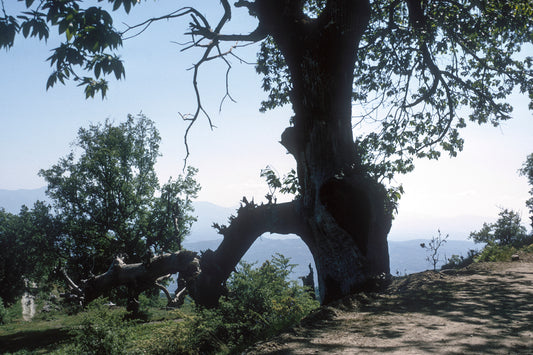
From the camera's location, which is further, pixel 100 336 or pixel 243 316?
pixel 243 316

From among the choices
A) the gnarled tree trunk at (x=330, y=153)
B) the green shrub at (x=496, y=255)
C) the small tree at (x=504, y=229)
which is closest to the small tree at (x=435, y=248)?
the green shrub at (x=496, y=255)

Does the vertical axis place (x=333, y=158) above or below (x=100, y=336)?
above

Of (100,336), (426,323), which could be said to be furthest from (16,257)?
(426,323)

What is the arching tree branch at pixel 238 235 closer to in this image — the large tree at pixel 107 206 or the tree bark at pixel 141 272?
the tree bark at pixel 141 272

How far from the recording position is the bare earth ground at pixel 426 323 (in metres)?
3.17

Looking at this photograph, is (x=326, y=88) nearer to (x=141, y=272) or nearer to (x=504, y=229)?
(x=141, y=272)

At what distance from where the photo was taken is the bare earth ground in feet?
10.4

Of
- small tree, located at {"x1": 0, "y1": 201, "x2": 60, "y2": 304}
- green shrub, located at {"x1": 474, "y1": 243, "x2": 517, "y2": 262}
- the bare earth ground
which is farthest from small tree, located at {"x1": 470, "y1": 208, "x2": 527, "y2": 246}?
small tree, located at {"x1": 0, "y1": 201, "x2": 60, "y2": 304}

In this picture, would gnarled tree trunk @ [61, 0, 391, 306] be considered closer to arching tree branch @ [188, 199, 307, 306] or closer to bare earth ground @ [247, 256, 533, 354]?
arching tree branch @ [188, 199, 307, 306]

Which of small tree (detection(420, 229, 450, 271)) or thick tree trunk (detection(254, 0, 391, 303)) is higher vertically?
thick tree trunk (detection(254, 0, 391, 303))

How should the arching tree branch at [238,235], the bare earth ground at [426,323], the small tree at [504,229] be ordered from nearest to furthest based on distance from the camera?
the bare earth ground at [426,323]
the arching tree branch at [238,235]
the small tree at [504,229]

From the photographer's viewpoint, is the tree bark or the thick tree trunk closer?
the thick tree trunk

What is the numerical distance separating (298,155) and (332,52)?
8.15ft

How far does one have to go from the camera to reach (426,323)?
3.94 metres
